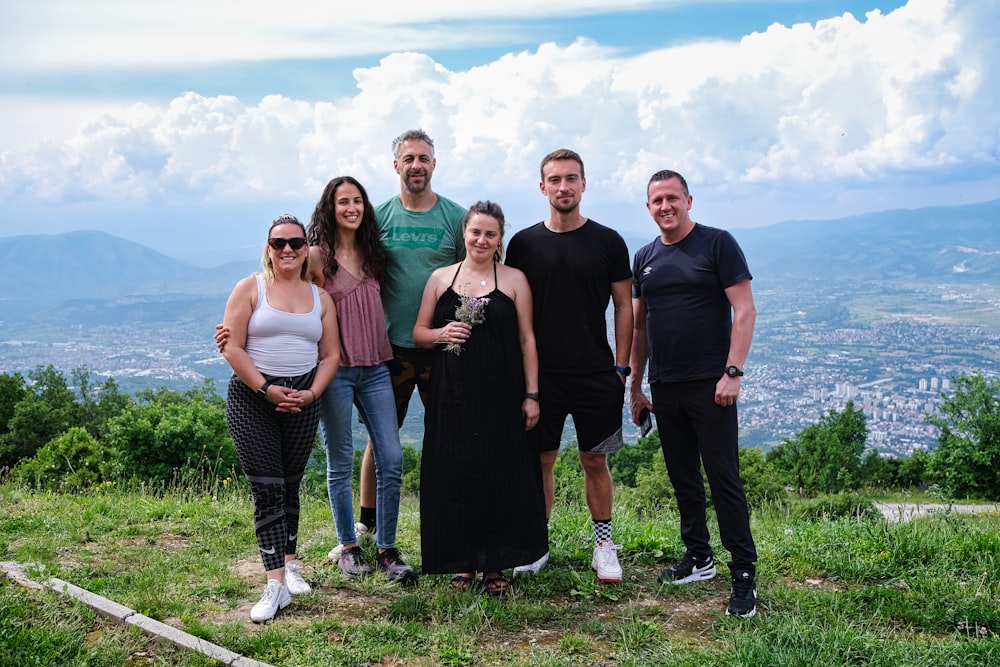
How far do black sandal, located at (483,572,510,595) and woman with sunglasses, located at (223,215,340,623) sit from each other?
3.87 feet

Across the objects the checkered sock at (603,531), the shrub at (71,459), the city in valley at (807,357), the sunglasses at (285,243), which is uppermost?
the sunglasses at (285,243)

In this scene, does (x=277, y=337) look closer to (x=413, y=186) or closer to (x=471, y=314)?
(x=471, y=314)

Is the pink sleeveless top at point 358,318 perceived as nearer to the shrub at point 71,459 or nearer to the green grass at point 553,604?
the green grass at point 553,604

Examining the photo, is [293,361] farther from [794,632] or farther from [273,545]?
[794,632]

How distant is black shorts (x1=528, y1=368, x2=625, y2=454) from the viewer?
479 centimetres

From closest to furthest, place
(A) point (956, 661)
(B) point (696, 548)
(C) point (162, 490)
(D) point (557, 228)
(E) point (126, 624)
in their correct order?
(A) point (956, 661)
(E) point (126, 624)
(D) point (557, 228)
(B) point (696, 548)
(C) point (162, 490)

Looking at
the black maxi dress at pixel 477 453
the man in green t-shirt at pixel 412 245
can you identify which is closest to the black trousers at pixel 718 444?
the black maxi dress at pixel 477 453

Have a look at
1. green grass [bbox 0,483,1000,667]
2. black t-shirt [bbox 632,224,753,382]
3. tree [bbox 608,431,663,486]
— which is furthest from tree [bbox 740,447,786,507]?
black t-shirt [bbox 632,224,753,382]

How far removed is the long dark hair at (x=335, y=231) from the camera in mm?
4809

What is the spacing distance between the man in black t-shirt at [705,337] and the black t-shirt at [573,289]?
265mm

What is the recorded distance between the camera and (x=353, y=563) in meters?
5.00

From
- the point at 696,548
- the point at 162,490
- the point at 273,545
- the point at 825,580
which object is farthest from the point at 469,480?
the point at 162,490

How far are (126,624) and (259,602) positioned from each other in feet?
2.29

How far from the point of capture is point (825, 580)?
498 cm
